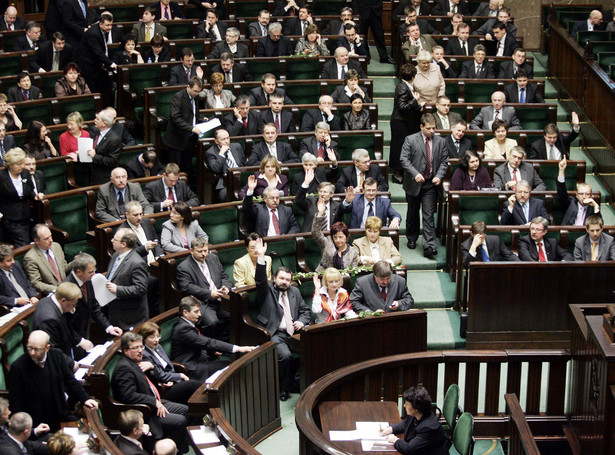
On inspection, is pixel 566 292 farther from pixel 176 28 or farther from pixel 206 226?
pixel 176 28

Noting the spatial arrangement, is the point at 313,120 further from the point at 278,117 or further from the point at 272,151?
the point at 272,151

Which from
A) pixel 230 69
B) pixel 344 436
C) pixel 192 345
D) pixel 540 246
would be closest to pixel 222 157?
pixel 230 69

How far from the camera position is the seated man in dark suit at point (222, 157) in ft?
22.2

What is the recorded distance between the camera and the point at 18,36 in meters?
8.41

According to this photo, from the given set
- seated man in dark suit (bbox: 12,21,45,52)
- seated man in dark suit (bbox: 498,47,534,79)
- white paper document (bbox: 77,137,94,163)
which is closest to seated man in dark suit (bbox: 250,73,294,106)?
white paper document (bbox: 77,137,94,163)

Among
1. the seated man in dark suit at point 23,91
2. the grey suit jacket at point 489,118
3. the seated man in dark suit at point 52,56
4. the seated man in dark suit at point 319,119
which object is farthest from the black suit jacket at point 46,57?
the grey suit jacket at point 489,118

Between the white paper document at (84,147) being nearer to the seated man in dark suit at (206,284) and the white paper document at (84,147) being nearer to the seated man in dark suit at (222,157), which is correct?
the seated man in dark suit at (222,157)

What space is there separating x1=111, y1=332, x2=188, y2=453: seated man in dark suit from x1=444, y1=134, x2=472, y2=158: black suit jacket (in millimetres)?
3060

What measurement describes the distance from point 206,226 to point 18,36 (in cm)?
314

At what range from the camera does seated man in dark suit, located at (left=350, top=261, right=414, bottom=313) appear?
559cm

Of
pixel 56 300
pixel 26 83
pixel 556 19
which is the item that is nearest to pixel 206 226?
pixel 56 300

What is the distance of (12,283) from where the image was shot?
532 cm

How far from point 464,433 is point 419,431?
208mm

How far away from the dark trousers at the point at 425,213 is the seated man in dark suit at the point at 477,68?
61.4 inches
